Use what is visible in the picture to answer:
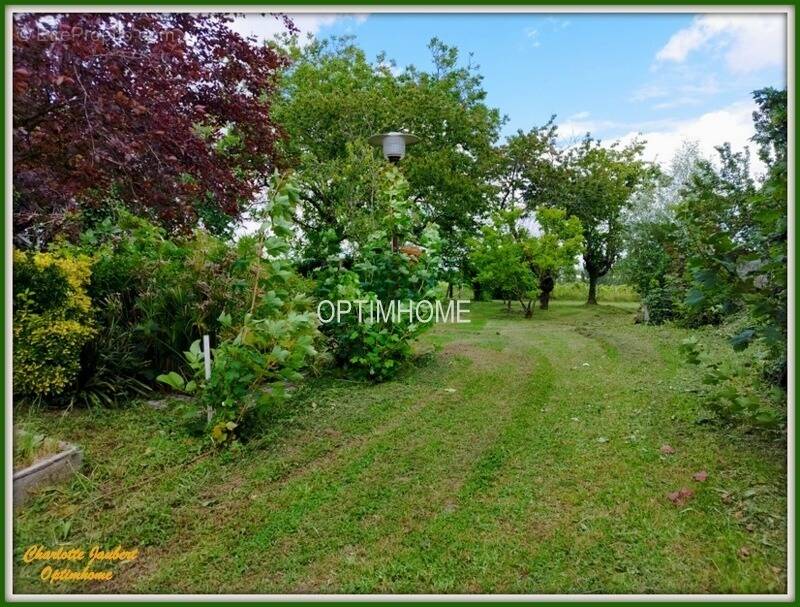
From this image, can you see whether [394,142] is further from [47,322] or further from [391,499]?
[391,499]

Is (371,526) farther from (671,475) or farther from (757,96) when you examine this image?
(757,96)

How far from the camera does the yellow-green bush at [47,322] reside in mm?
2689

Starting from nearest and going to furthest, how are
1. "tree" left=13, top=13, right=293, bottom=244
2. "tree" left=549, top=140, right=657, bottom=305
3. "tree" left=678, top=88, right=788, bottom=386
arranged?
"tree" left=13, top=13, right=293, bottom=244, "tree" left=678, top=88, right=788, bottom=386, "tree" left=549, top=140, right=657, bottom=305

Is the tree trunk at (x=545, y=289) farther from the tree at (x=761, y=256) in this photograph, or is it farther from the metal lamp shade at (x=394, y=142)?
the tree at (x=761, y=256)

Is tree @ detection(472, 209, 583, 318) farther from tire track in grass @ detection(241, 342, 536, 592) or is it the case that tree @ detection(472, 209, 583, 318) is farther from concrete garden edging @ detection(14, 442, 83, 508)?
concrete garden edging @ detection(14, 442, 83, 508)

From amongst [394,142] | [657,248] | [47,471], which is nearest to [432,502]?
[47,471]

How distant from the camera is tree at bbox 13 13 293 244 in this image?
1918 millimetres

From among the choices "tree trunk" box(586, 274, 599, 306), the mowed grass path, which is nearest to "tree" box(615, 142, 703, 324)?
"tree trunk" box(586, 274, 599, 306)

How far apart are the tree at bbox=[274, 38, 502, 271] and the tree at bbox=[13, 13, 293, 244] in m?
2.53

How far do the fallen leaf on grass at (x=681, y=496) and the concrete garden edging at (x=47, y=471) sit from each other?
2589 millimetres

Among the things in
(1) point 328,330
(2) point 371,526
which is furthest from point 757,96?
(1) point 328,330

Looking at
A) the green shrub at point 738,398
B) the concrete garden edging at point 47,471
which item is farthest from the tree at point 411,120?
the green shrub at point 738,398

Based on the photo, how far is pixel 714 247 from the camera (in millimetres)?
2250

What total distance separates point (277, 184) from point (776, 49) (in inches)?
94.5
